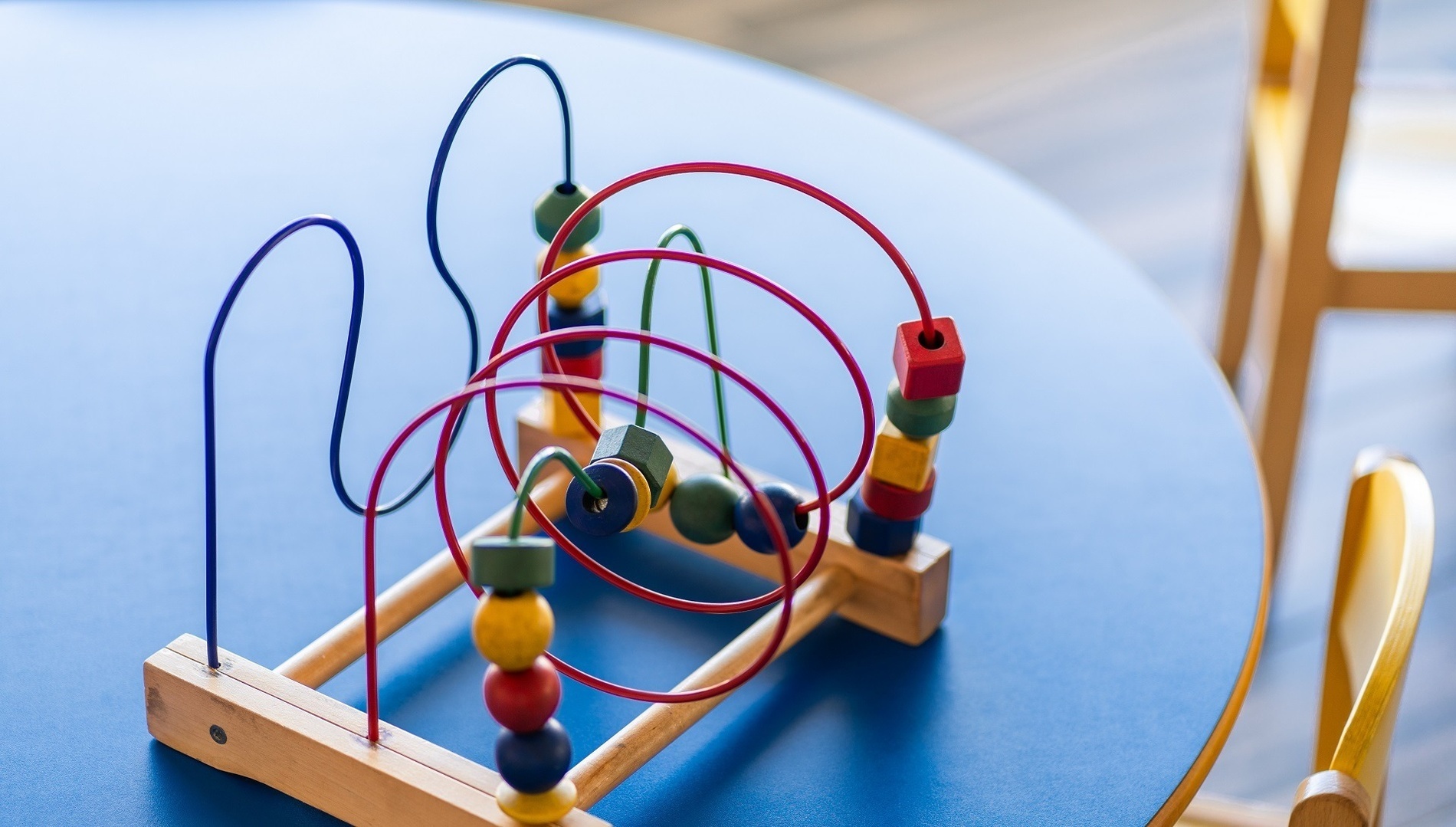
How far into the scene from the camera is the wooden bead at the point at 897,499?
0.95 metres

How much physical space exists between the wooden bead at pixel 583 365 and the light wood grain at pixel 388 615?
0.10 meters

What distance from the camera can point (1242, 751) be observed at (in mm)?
1838

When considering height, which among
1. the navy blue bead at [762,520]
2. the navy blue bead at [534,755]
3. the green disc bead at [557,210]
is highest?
the green disc bead at [557,210]

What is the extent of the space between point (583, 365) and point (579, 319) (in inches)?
1.2

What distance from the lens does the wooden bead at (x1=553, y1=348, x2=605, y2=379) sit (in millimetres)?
1015

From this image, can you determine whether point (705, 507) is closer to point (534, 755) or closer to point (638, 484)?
point (638, 484)

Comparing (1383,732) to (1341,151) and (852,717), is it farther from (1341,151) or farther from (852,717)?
(1341,151)

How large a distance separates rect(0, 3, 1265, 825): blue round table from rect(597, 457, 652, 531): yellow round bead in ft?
0.49

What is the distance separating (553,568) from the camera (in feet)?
2.41

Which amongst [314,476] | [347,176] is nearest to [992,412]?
[314,476]

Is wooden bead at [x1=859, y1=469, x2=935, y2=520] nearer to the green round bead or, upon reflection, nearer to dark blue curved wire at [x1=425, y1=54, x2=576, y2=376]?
the green round bead

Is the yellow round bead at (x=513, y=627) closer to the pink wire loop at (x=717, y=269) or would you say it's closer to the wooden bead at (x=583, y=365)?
the pink wire loop at (x=717, y=269)

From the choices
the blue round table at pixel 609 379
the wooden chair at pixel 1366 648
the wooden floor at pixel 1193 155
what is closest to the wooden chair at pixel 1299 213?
the wooden floor at pixel 1193 155

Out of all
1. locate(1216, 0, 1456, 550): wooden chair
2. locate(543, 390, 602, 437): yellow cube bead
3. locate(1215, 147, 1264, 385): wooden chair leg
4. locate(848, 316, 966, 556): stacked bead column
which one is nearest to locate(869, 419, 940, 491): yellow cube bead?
locate(848, 316, 966, 556): stacked bead column
